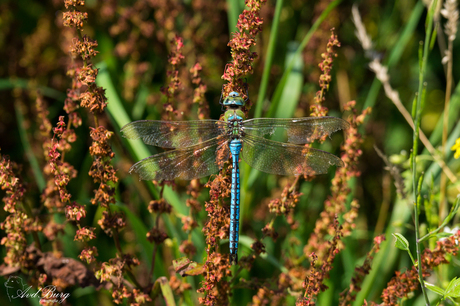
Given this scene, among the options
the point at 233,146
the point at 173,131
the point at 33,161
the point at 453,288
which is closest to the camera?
the point at 453,288

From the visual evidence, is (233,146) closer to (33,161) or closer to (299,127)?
(299,127)

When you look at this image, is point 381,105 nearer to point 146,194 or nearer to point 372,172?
point 372,172

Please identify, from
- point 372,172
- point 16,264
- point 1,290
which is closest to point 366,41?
point 372,172

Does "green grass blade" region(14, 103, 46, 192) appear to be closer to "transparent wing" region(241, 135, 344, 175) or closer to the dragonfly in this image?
the dragonfly

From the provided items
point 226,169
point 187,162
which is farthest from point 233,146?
point 226,169

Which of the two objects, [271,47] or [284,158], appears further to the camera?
[271,47]

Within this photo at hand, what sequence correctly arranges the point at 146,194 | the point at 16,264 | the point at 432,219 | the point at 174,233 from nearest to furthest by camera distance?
the point at 16,264 < the point at 432,219 < the point at 174,233 < the point at 146,194

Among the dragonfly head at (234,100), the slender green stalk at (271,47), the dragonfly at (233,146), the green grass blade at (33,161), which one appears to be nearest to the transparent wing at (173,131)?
the dragonfly at (233,146)
